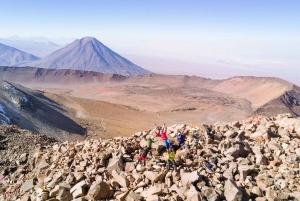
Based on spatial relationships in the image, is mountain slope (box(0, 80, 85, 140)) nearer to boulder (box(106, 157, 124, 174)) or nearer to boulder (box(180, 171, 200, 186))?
boulder (box(106, 157, 124, 174))

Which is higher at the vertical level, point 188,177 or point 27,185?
point 188,177

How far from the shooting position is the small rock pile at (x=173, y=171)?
673 cm

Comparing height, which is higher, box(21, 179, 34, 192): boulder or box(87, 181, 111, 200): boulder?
box(87, 181, 111, 200): boulder

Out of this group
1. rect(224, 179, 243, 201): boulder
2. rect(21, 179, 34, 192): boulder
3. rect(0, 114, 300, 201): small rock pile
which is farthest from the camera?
rect(21, 179, 34, 192): boulder

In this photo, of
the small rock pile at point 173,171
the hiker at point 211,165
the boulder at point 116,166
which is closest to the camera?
the small rock pile at point 173,171

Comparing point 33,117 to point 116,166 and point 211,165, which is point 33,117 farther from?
point 211,165

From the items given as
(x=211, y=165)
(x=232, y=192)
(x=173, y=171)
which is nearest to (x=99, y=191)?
(x=173, y=171)

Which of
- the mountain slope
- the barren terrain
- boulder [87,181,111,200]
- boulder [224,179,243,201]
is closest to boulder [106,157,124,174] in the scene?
boulder [87,181,111,200]

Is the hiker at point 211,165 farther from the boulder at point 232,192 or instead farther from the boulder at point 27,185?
the boulder at point 27,185

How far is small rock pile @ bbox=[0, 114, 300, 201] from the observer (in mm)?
6730

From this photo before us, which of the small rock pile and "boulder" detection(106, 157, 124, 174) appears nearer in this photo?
the small rock pile

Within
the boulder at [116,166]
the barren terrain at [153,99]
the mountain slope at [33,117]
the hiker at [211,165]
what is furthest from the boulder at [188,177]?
the barren terrain at [153,99]

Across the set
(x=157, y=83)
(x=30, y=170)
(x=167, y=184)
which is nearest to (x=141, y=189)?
(x=167, y=184)

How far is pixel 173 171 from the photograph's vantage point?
7.29 m
